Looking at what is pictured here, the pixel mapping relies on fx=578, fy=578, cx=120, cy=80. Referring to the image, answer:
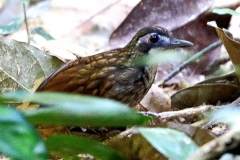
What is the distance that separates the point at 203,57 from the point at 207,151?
294 centimetres

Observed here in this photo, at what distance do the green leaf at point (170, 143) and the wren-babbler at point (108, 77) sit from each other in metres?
1.39

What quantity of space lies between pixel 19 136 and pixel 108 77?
5.39ft

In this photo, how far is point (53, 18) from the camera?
616 centimetres

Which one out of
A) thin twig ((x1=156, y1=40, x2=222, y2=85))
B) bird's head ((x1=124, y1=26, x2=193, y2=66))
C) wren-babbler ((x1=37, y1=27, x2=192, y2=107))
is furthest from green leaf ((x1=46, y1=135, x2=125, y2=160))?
thin twig ((x1=156, y1=40, x2=222, y2=85))

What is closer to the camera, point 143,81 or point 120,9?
point 143,81

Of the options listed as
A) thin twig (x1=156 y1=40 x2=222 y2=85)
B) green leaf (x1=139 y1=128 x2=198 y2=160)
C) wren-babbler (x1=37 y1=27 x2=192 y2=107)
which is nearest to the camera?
green leaf (x1=139 y1=128 x2=198 y2=160)

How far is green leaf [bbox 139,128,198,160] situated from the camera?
4.85 ft

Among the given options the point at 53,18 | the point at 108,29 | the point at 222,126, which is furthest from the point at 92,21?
the point at 222,126

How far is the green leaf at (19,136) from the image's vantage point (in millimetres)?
1338

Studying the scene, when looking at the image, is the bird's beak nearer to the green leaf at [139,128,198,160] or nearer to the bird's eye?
the bird's eye

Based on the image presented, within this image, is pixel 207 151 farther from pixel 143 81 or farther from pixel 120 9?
pixel 120 9

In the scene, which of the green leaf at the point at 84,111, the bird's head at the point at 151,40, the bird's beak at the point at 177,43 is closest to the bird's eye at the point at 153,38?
the bird's head at the point at 151,40

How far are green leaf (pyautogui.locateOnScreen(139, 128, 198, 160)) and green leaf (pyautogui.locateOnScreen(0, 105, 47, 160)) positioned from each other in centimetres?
29

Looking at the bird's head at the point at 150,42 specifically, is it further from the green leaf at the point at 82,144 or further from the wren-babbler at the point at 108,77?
the green leaf at the point at 82,144
